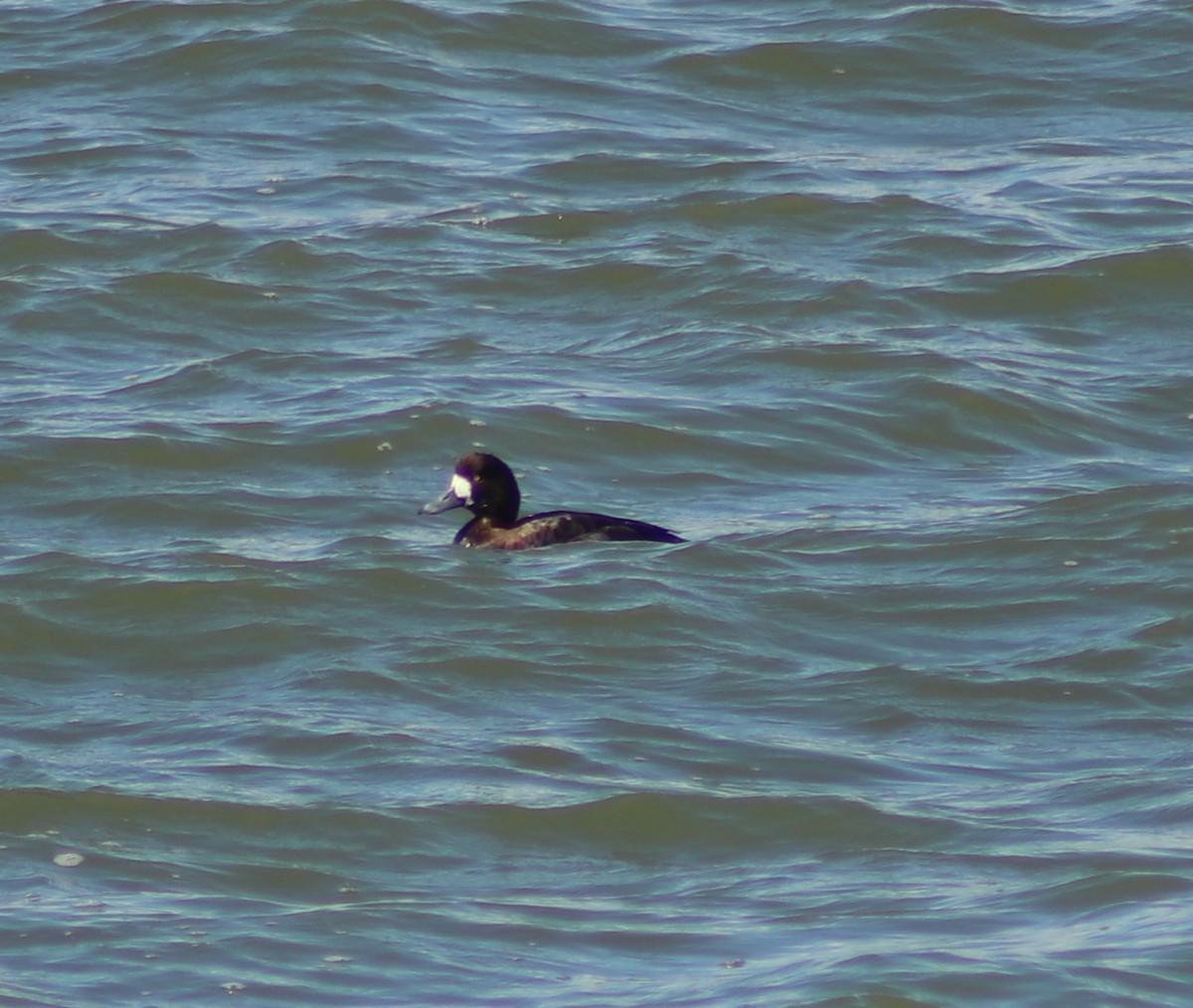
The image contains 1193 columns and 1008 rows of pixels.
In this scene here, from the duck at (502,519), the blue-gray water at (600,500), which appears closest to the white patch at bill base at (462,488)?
the duck at (502,519)

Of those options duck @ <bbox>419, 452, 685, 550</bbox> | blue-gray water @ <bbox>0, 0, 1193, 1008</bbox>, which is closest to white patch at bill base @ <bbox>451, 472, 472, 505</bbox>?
duck @ <bbox>419, 452, 685, 550</bbox>

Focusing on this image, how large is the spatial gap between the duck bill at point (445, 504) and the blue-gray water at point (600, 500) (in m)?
0.12

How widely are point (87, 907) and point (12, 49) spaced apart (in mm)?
11265

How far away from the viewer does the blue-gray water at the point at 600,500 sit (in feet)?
20.0

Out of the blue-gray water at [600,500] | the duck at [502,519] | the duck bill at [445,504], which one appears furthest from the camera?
the duck bill at [445,504]

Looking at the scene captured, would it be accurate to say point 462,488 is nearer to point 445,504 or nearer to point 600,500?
point 445,504

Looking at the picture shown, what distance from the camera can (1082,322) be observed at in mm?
12352

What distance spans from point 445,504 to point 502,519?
0.25m

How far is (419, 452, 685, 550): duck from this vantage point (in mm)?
9578

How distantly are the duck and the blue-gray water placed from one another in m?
0.16

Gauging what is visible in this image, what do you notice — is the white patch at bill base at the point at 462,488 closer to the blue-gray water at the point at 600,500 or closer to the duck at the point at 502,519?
the duck at the point at 502,519

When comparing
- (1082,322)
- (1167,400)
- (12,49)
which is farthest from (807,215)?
(12,49)

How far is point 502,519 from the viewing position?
9.93 m

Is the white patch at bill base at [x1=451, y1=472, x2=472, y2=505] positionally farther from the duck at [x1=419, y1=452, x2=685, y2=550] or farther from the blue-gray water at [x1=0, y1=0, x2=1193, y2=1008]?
the blue-gray water at [x1=0, y1=0, x2=1193, y2=1008]
